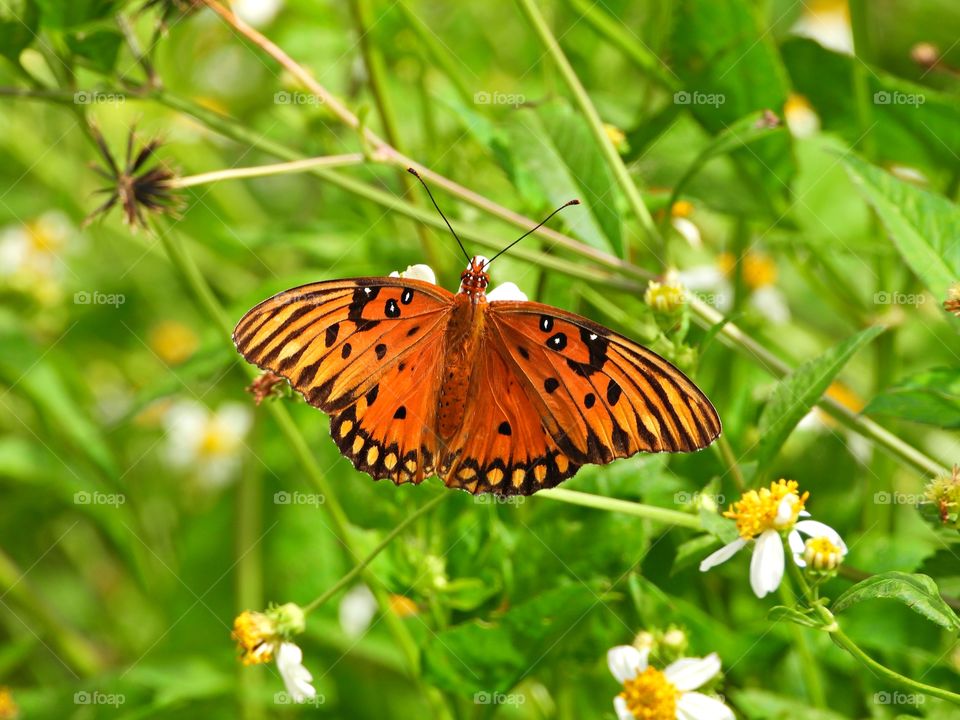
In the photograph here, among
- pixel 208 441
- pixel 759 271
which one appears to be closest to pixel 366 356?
pixel 759 271

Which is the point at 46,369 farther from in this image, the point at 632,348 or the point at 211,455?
the point at 632,348

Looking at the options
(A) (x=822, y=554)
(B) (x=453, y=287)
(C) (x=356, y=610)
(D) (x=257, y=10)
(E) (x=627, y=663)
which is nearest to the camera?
(A) (x=822, y=554)

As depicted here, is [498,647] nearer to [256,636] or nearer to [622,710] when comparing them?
[622,710]

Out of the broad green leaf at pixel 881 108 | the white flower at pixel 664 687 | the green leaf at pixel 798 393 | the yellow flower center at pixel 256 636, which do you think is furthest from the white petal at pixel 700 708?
the broad green leaf at pixel 881 108

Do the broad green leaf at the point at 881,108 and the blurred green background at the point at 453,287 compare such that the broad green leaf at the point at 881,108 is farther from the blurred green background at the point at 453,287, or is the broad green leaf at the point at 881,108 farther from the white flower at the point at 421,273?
the white flower at the point at 421,273

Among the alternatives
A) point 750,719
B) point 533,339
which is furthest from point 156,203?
point 750,719
